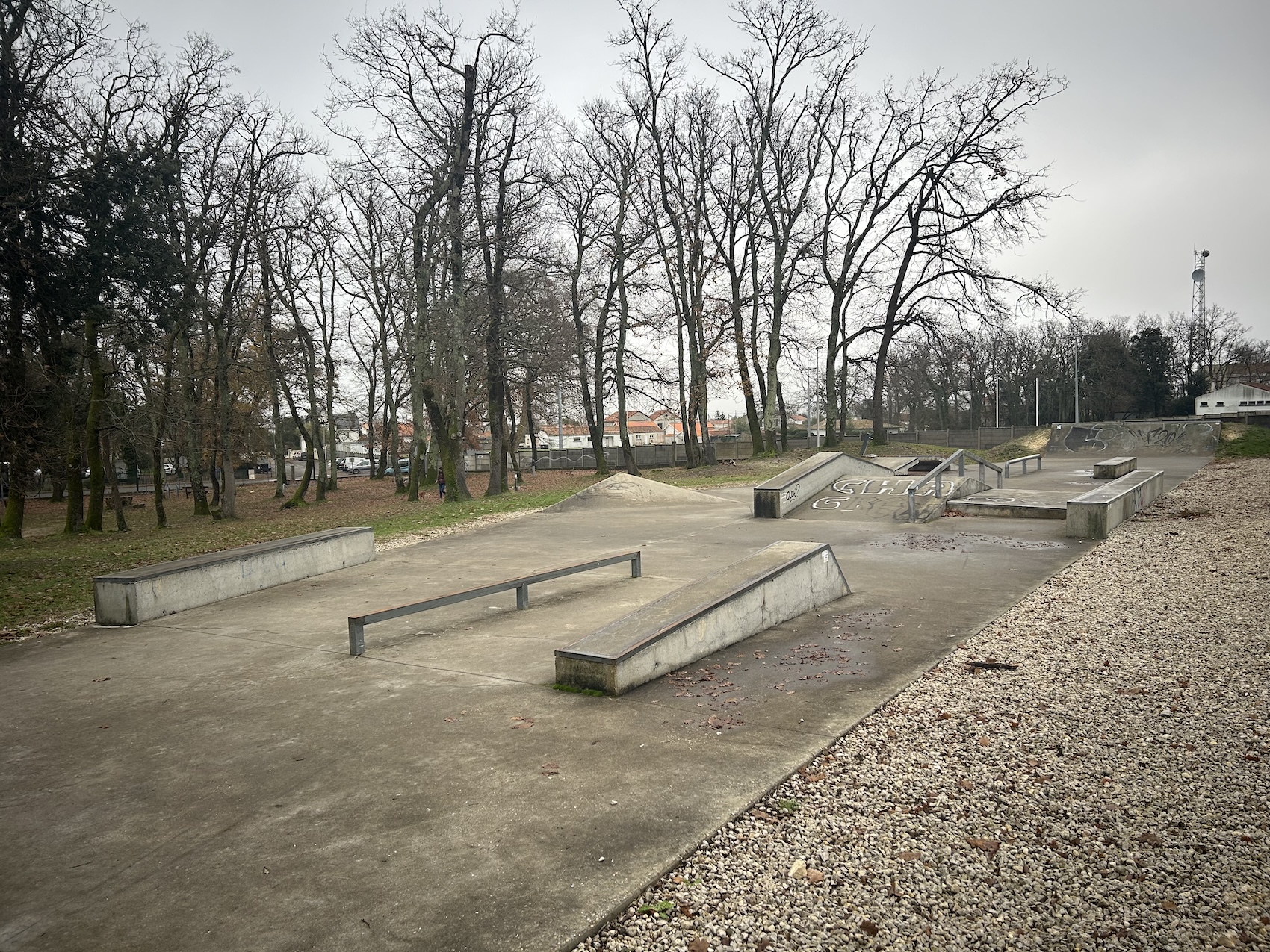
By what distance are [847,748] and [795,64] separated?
33.5 meters

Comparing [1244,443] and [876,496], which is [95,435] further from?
[1244,443]

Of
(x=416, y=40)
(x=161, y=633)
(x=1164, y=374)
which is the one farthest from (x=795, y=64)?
(x=1164, y=374)

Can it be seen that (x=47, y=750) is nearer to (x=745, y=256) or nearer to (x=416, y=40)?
(x=416, y=40)

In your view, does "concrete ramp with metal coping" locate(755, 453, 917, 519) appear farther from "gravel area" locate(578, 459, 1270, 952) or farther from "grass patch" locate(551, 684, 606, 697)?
"grass patch" locate(551, 684, 606, 697)

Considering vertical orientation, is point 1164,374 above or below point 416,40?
below

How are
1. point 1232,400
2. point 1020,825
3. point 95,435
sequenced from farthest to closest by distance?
point 1232,400 < point 95,435 < point 1020,825

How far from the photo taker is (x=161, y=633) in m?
7.26

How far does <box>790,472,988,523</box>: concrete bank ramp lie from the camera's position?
1461 cm

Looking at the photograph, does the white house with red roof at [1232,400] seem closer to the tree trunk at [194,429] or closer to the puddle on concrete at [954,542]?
the puddle on concrete at [954,542]

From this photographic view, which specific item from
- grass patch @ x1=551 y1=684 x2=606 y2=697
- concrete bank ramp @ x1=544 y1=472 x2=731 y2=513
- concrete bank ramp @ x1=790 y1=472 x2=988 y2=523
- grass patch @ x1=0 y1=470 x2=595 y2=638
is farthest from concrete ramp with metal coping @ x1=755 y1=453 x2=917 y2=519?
grass patch @ x1=551 y1=684 x2=606 y2=697

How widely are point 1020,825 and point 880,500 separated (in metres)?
13.3

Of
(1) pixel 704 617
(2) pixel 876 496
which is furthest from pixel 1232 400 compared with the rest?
(1) pixel 704 617

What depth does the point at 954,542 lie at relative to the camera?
451 inches

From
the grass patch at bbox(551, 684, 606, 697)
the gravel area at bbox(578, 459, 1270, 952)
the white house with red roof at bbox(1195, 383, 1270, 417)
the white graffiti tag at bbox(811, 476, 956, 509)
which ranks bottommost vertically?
the gravel area at bbox(578, 459, 1270, 952)
